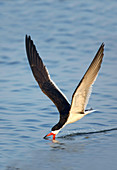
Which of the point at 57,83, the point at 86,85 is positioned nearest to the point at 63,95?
the point at 86,85

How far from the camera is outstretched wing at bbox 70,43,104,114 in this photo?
6.72 metres

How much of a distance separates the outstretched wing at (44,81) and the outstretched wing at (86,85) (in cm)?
34

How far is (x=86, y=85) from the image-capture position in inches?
273

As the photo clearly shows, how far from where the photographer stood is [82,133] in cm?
779

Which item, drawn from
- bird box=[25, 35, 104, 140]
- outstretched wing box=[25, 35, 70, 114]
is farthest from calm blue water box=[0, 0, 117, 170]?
outstretched wing box=[25, 35, 70, 114]

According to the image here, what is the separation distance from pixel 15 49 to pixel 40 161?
655 cm

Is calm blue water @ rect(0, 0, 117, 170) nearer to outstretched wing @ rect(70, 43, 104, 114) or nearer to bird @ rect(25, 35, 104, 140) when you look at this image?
bird @ rect(25, 35, 104, 140)

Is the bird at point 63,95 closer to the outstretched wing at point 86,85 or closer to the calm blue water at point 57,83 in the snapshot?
the outstretched wing at point 86,85

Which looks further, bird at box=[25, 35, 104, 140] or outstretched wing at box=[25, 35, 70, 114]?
outstretched wing at box=[25, 35, 70, 114]

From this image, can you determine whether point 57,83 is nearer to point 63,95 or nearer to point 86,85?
point 63,95

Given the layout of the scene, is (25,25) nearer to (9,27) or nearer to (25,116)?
(9,27)

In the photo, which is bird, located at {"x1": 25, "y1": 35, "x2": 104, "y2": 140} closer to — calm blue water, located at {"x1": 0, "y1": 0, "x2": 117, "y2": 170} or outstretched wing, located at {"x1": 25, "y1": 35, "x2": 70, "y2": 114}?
outstretched wing, located at {"x1": 25, "y1": 35, "x2": 70, "y2": 114}

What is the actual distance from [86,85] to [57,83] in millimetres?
3222

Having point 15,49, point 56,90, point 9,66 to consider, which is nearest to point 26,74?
point 9,66
